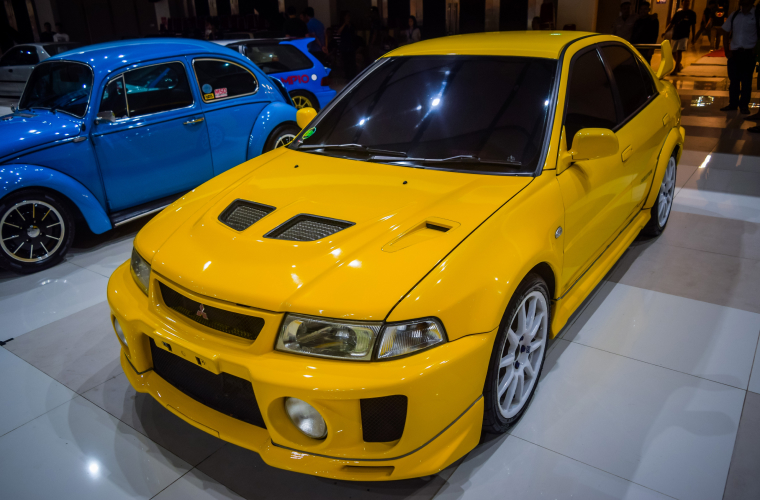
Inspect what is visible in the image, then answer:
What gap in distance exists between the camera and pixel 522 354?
213 cm

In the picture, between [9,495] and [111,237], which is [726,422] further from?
[111,237]

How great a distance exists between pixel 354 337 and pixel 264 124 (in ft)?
12.3

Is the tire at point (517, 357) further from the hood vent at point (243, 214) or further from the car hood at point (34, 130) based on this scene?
the car hood at point (34, 130)

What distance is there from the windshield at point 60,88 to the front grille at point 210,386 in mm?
2697

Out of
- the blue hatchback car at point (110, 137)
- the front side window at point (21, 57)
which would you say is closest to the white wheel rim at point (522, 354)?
the blue hatchback car at point (110, 137)

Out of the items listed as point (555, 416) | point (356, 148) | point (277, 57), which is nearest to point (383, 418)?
point (555, 416)

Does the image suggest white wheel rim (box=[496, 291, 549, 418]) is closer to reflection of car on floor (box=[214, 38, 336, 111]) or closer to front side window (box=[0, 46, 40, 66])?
reflection of car on floor (box=[214, 38, 336, 111])

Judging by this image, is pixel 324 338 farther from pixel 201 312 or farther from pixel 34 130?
pixel 34 130

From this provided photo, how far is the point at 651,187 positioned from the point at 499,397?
2.06 meters

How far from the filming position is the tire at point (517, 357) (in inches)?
74.6

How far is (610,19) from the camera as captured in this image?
48.5ft

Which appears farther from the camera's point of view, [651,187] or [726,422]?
[651,187]

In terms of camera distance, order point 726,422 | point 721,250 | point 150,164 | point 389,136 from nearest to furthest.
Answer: point 726,422, point 389,136, point 721,250, point 150,164

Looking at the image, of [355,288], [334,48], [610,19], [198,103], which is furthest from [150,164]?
[610,19]
